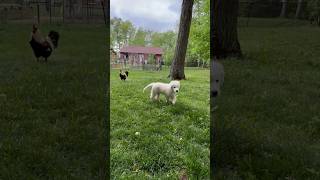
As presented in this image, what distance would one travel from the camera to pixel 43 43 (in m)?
5.41

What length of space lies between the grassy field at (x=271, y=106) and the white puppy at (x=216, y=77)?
0.28 metres

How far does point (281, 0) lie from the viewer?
5957 millimetres

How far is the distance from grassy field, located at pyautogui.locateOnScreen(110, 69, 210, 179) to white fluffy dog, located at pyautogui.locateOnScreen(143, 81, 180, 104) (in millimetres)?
55

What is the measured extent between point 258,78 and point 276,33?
65cm

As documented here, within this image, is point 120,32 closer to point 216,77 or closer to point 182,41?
point 182,41

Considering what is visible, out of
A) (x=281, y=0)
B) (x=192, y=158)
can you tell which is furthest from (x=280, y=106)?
(x=192, y=158)

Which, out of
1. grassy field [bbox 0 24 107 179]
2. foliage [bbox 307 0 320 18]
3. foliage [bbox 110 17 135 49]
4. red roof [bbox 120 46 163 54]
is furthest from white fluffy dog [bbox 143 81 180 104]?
foliage [bbox 307 0 320 18]

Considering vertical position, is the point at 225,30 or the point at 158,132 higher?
the point at 225,30

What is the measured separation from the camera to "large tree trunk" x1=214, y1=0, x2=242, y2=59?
5016mm

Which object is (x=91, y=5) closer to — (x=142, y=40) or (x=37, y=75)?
(x=142, y=40)

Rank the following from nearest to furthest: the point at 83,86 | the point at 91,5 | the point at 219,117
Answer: the point at 91,5 → the point at 219,117 → the point at 83,86

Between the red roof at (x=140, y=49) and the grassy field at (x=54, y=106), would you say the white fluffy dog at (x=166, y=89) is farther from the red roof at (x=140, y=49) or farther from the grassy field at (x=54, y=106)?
the grassy field at (x=54, y=106)

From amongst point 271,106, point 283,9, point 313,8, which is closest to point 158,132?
point 271,106

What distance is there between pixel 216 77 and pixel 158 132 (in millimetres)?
779
